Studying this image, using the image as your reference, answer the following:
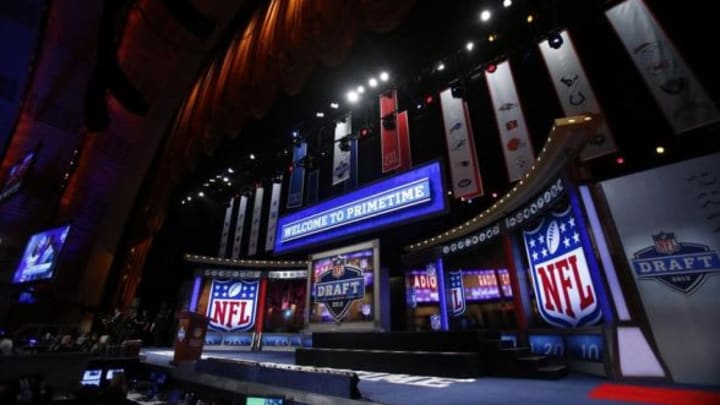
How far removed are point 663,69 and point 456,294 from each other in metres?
8.26

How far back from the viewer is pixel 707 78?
20.2 ft

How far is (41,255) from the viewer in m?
7.78

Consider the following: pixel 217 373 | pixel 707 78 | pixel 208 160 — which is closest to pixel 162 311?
pixel 208 160

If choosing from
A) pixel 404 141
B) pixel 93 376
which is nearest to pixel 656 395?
pixel 404 141

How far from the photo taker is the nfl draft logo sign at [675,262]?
3893 mm

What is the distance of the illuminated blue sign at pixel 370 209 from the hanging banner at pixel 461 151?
1.32 m

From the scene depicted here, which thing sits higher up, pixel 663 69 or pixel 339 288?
pixel 663 69

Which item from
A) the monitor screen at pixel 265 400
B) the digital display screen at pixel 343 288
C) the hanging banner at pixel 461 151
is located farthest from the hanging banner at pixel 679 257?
the monitor screen at pixel 265 400

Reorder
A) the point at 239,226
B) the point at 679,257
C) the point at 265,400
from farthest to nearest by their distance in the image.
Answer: the point at 239,226, the point at 679,257, the point at 265,400

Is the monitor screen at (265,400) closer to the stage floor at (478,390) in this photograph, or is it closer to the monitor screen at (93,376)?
the stage floor at (478,390)

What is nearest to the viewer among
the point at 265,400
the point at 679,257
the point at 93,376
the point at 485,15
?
the point at 265,400

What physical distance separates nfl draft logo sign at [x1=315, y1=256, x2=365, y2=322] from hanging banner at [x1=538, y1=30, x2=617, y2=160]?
542cm

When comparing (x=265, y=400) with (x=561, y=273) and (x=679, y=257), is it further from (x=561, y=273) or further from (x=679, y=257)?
(x=679, y=257)

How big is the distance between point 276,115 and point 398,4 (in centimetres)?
743
